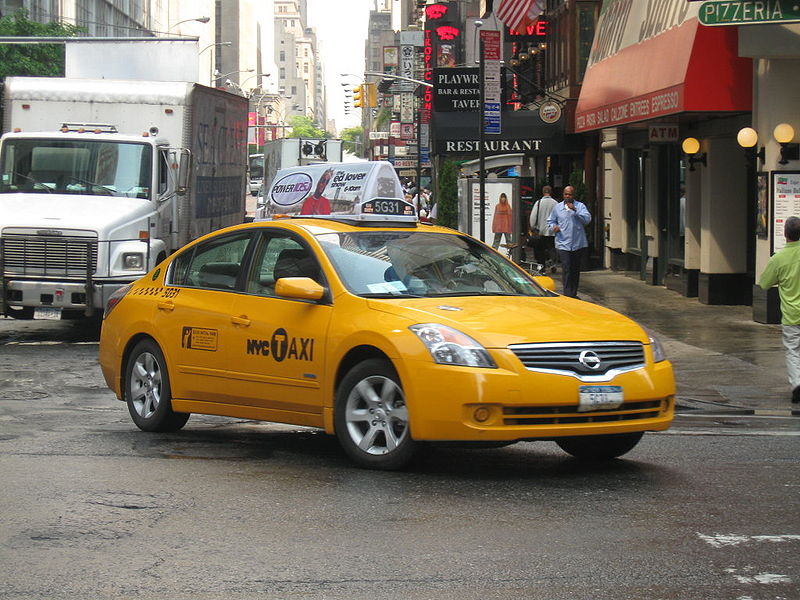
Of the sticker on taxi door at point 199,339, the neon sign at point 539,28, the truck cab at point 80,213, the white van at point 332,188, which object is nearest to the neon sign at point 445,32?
the neon sign at point 539,28

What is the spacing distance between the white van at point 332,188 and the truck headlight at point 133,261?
756 cm

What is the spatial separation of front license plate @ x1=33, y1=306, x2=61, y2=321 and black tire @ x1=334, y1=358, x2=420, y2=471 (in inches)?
390

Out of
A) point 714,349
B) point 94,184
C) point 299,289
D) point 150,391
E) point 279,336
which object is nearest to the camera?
point 299,289

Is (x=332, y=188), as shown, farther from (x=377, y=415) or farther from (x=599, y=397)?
(x=599, y=397)

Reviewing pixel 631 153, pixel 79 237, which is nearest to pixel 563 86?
pixel 631 153

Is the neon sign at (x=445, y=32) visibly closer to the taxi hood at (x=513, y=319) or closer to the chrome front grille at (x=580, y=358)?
the taxi hood at (x=513, y=319)

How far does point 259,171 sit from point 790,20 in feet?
261

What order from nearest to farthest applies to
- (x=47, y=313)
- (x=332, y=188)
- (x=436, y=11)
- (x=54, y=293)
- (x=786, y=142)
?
(x=54, y=293) → (x=786, y=142) → (x=47, y=313) → (x=332, y=188) → (x=436, y=11)

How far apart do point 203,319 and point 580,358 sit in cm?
290

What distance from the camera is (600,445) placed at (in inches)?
346

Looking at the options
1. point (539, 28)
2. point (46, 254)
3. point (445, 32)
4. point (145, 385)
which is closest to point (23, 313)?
point (46, 254)

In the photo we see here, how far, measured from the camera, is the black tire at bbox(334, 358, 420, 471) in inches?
323

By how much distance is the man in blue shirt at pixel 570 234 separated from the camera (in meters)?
21.6

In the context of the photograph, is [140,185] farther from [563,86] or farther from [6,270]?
[563,86]
